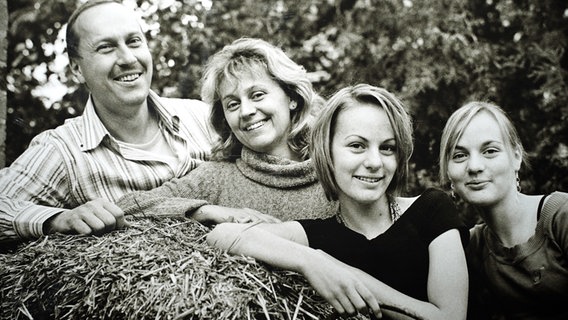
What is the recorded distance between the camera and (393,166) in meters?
2.39

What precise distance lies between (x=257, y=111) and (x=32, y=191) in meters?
0.96

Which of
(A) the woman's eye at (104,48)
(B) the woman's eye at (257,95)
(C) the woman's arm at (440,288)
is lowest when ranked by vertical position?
Result: (C) the woman's arm at (440,288)

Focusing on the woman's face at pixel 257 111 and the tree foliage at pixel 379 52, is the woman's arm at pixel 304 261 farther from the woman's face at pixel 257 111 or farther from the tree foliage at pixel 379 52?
the tree foliage at pixel 379 52

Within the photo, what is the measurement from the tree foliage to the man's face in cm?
15

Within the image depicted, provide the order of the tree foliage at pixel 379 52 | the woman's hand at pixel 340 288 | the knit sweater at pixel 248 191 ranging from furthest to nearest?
the tree foliage at pixel 379 52, the knit sweater at pixel 248 191, the woman's hand at pixel 340 288

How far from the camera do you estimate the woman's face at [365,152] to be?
2.37 m

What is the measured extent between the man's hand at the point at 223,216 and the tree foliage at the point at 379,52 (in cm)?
71

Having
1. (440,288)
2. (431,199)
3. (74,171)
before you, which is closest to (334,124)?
(431,199)

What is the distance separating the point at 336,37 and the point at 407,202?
39.0 inches

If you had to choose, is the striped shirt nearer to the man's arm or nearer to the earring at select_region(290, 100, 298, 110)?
the man's arm

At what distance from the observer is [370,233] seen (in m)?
2.43

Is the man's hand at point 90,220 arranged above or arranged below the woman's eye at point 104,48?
below

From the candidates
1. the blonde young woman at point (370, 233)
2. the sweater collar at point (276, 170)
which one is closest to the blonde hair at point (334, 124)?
Answer: the blonde young woman at point (370, 233)

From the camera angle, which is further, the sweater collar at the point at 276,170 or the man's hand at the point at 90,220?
the sweater collar at the point at 276,170
